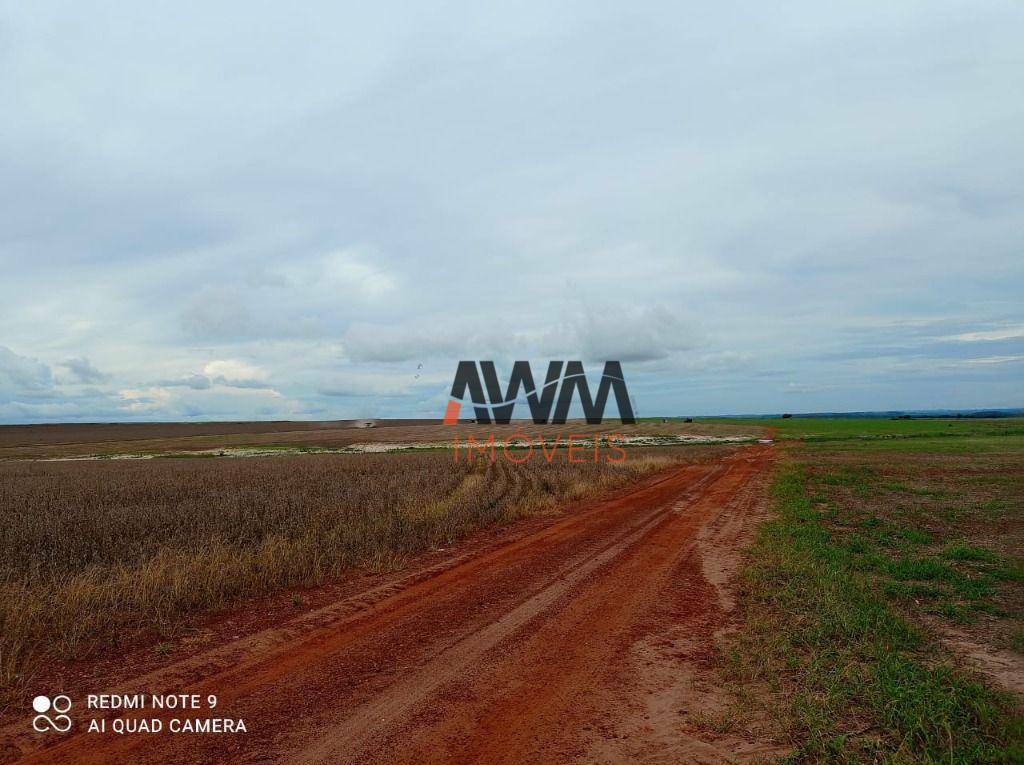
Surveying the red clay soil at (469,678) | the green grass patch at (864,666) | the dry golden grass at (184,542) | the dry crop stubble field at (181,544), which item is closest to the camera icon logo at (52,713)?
the red clay soil at (469,678)

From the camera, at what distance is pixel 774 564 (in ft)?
33.6

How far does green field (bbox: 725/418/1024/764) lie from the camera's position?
4.75 meters

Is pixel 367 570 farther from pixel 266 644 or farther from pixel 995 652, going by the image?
pixel 995 652

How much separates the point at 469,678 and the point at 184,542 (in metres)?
7.74

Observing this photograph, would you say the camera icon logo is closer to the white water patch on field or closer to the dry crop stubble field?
the dry crop stubble field

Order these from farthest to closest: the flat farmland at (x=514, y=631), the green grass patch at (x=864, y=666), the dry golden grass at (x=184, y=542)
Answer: the dry golden grass at (x=184, y=542) → the flat farmland at (x=514, y=631) → the green grass patch at (x=864, y=666)

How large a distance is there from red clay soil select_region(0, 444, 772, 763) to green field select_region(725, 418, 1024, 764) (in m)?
0.68

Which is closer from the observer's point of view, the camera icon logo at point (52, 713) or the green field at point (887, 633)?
the green field at point (887, 633)

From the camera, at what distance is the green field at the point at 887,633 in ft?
15.6

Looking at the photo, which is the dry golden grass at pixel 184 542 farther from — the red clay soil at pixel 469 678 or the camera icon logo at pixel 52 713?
the red clay soil at pixel 469 678

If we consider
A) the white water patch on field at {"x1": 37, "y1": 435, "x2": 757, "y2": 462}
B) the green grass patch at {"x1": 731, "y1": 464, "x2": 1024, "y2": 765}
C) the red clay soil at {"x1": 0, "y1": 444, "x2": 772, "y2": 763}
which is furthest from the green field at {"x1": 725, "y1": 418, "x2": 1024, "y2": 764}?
the white water patch on field at {"x1": 37, "y1": 435, "x2": 757, "y2": 462}

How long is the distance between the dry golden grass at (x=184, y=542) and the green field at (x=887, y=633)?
22.9ft

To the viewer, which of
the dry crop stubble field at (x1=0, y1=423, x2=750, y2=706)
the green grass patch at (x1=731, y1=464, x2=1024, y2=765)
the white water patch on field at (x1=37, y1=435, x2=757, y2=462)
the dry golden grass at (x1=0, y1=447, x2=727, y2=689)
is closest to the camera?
the green grass patch at (x1=731, y1=464, x2=1024, y2=765)

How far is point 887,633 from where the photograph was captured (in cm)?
686
